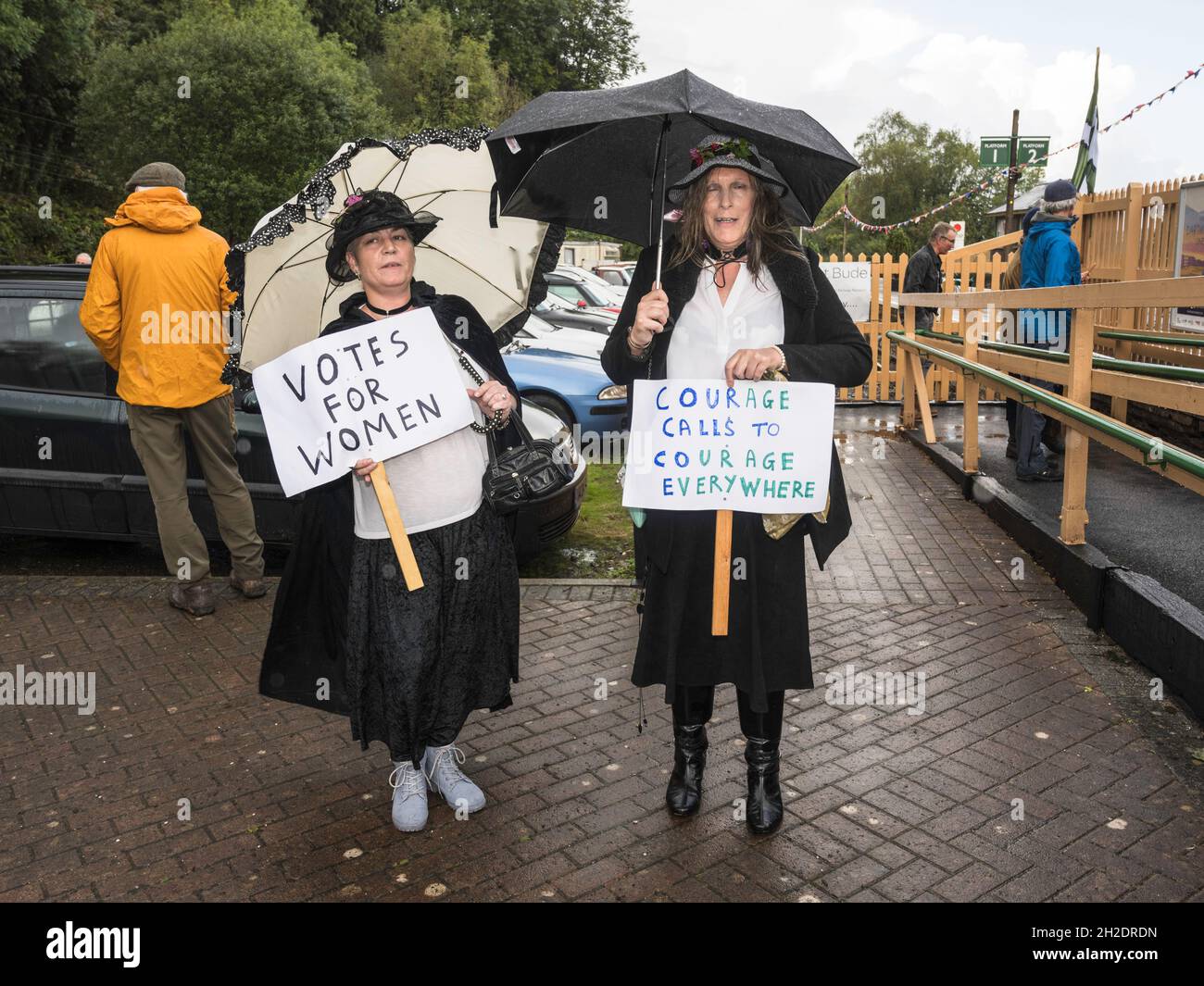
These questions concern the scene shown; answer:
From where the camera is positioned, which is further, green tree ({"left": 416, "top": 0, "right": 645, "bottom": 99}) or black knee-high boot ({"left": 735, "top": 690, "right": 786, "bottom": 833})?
green tree ({"left": 416, "top": 0, "right": 645, "bottom": 99})

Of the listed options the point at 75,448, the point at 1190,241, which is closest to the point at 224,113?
the point at 75,448

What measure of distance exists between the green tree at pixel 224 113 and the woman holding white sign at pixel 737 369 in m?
19.2

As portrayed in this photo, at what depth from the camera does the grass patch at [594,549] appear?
6.77m

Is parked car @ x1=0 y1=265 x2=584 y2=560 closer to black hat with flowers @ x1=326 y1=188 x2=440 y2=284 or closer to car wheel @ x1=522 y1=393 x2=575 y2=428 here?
car wheel @ x1=522 y1=393 x2=575 y2=428

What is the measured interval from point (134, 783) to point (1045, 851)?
317 cm

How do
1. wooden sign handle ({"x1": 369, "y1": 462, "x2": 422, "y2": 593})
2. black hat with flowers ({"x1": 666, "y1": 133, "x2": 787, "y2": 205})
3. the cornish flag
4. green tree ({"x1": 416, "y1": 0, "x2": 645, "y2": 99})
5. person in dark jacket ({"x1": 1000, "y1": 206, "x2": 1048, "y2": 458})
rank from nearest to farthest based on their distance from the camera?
1. black hat with flowers ({"x1": 666, "y1": 133, "x2": 787, "y2": 205})
2. wooden sign handle ({"x1": 369, "y1": 462, "x2": 422, "y2": 593})
3. person in dark jacket ({"x1": 1000, "y1": 206, "x2": 1048, "y2": 458})
4. the cornish flag
5. green tree ({"x1": 416, "y1": 0, "x2": 645, "y2": 99})

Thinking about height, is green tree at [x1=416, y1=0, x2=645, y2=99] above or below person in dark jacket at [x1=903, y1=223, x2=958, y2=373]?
above

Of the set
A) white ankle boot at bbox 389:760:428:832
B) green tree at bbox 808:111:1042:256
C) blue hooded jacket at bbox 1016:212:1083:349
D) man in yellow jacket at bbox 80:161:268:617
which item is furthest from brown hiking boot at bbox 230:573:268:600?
green tree at bbox 808:111:1042:256

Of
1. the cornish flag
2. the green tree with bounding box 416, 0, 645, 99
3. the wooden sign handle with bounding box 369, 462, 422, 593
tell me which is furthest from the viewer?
the green tree with bounding box 416, 0, 645, 99

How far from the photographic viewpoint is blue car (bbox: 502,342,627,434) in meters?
9.16

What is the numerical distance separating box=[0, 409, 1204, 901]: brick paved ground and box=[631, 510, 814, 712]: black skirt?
554 mm

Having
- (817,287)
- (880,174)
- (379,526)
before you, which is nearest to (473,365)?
(379,526)

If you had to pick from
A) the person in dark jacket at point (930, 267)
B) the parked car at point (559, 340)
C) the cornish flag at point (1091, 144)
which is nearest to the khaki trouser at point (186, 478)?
the parked car at point (559, 340)

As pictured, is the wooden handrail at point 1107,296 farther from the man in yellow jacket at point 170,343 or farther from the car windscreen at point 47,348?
the car windscreen at point 47,348
